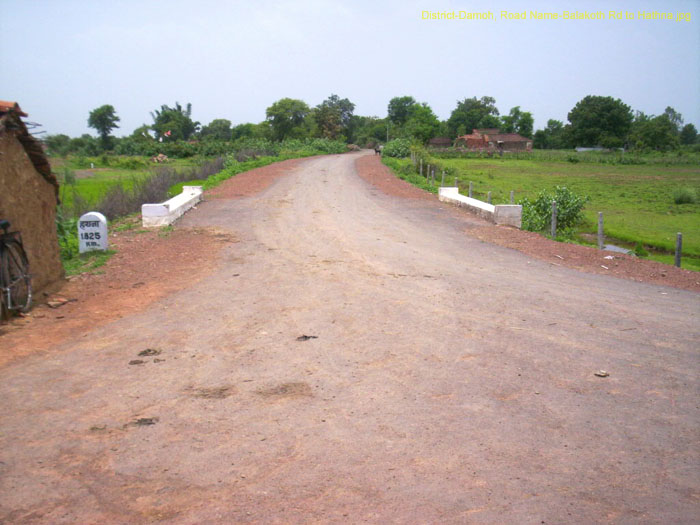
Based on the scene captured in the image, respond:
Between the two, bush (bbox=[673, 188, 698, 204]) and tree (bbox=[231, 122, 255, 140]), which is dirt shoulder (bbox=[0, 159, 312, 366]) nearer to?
bush (bbox=[673, 188, 698, 204])

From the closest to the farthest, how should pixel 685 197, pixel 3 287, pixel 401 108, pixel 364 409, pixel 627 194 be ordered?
pixel 364 409 → pixel 3 287 → pixel 685 197 → pixel 627 194 → pixel 401 108

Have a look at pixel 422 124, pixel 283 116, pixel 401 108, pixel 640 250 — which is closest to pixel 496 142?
pixel 422 124

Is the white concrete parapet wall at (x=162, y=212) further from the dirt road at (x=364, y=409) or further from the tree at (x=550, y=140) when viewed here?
the tree at (x=550, y=140)

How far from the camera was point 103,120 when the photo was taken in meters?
78.8

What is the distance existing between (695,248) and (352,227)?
1368cm

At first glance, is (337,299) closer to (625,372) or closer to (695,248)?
(625,372)

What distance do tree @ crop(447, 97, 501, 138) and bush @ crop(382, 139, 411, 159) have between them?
6583cm

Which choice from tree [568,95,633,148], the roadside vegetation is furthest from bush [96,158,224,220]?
tree [568,95,633,148]

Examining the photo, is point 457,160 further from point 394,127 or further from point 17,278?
point 17,278

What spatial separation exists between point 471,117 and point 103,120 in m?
75.2

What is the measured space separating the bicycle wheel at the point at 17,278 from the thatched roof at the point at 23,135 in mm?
1559

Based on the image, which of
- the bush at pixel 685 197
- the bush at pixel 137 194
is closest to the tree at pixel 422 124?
the bush at pixel 685 197

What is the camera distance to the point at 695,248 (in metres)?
20.8

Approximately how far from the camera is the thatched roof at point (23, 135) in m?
7.54
